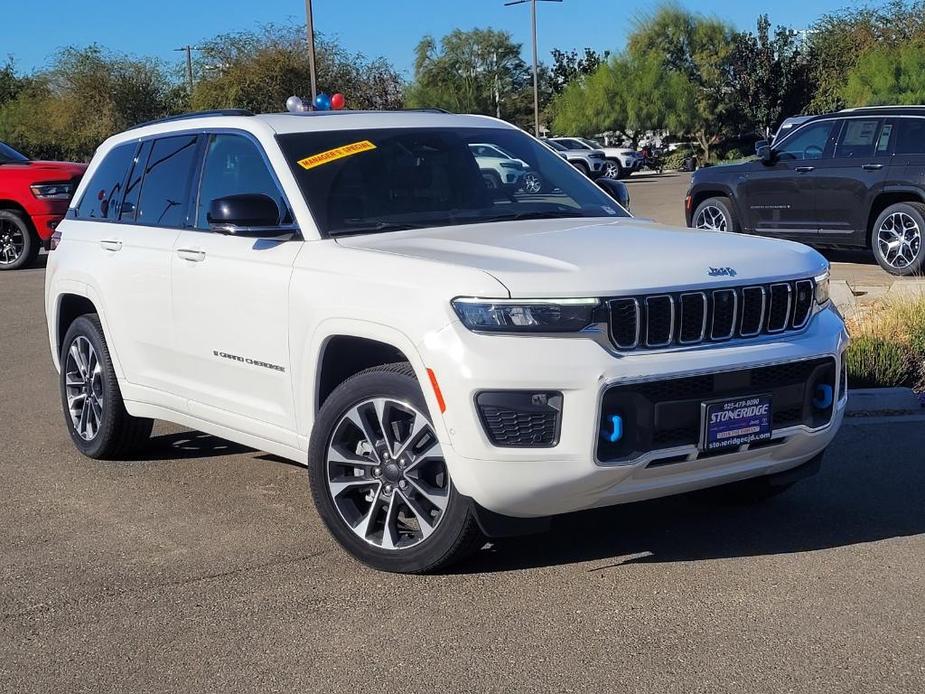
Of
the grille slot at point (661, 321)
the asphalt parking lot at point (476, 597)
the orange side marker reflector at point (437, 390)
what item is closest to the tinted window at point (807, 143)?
the asphalt parking lot at point (476, 597)

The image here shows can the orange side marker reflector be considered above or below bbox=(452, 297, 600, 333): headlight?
below

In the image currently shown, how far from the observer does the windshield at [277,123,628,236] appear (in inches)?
220

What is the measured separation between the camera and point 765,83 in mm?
67438

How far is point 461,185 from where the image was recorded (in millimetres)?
5973

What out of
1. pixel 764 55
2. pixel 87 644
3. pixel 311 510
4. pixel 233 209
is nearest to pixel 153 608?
pixel 87 644

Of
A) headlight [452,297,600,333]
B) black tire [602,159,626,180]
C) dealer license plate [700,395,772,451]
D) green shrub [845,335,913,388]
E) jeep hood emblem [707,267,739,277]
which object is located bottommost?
black tire [602,159,626,180]

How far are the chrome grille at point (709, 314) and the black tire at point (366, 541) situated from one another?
803 mm

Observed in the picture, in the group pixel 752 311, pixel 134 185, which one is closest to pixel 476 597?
pixel 752 311

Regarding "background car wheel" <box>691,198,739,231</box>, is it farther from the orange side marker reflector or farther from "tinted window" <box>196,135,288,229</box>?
the orange side marker reflector

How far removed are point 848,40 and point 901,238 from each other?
52660 mm

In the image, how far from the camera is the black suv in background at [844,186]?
1324 cm

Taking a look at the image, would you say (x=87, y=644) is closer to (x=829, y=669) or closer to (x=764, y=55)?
(x=829, y=669)

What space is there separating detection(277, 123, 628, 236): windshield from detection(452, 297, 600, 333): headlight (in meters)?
1.22

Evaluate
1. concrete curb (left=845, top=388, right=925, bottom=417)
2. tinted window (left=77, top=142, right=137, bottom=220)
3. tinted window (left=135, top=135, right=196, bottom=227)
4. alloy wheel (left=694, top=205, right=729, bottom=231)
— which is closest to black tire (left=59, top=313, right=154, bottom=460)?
tinted window (left=77, top=142, right=137, bottom=220)
